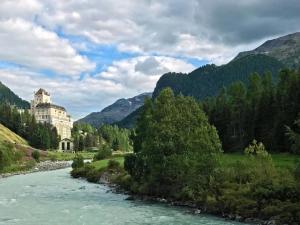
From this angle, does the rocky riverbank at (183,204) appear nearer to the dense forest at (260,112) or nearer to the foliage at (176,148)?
the foliage at (176,148)

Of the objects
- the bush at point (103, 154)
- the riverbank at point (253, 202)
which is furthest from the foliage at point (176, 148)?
the bush at point (103, 154)

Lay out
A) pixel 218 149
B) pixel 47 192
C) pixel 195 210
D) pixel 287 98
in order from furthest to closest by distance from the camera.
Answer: pixel 287 98 → pixel 47 192 → pixel 218 149 → pixel 195 210

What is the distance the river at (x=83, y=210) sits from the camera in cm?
5247

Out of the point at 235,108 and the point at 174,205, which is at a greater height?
the point at 235,108

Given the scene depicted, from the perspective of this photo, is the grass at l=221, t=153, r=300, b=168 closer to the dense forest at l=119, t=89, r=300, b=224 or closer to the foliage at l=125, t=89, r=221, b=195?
the dense forest at l=119, t=89, r=300, b=224

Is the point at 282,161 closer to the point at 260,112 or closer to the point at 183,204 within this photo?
the point at 183,204

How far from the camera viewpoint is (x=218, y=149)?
2697 inches

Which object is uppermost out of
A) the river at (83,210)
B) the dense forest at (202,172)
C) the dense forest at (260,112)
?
the dense forest at (260,112)

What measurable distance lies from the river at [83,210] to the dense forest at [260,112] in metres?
37.9

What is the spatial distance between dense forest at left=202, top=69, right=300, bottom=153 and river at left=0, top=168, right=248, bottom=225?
37.9 metres

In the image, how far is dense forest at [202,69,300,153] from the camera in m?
101

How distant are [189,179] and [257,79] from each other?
221ft

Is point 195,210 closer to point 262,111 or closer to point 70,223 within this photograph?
point 70,223

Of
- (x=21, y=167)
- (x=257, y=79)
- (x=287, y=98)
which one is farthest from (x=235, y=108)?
(x=21, y=167)
